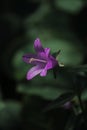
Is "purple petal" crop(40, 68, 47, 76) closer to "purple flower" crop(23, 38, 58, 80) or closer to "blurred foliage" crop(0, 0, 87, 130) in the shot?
"purple flower" crop(23, 38, 58, 80)

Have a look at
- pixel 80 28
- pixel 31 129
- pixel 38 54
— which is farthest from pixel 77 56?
pixel 38 54

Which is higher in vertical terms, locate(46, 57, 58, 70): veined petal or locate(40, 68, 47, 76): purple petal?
locate(46, 57, 58, 70): veined petal

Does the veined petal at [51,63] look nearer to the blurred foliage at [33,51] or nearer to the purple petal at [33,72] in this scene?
the purple petal at [33,72]

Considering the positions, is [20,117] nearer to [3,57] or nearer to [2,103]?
[2,103]

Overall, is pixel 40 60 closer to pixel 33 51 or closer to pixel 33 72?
pixel 33 72

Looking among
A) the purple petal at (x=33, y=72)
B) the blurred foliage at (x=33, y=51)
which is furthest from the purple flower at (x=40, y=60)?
the blurred foliage at (x=33, y=51)

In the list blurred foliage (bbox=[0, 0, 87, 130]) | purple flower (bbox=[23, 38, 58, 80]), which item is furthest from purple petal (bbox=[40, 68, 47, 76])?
blurred foliage (bbox=[0, 0, 87, 130])

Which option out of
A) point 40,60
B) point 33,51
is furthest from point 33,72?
point 33,51
